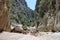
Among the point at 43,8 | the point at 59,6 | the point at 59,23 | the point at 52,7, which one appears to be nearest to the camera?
the point at 59,23

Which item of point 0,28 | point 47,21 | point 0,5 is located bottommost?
point 47,21

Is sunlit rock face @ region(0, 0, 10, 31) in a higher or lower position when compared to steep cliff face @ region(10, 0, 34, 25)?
higher

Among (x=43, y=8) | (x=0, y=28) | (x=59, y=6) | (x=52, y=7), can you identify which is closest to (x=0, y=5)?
(x=0, y=28)

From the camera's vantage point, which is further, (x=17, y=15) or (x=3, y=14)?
(x=17, y=15)

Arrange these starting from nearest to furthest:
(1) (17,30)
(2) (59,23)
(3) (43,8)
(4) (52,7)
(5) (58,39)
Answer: (5) (58,39) < (1) (17,30) < (2) (59,23) < (4) (52,7) < (3) (43,8)

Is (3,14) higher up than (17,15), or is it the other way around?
(3,14)

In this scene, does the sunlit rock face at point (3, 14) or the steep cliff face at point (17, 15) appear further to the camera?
the steep cliff face at point (17, 15)

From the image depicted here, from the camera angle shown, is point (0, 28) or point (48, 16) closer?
point (0, 28)

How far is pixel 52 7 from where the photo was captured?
1534cm

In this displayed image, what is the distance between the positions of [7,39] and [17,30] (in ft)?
12.4

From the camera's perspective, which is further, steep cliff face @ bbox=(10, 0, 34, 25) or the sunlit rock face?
steep cliff face @ bbox=(10, 0, 34, 25)

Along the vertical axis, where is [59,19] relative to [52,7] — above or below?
below

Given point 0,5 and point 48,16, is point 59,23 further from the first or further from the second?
point 0,5

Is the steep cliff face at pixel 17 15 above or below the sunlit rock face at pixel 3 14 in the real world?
below
